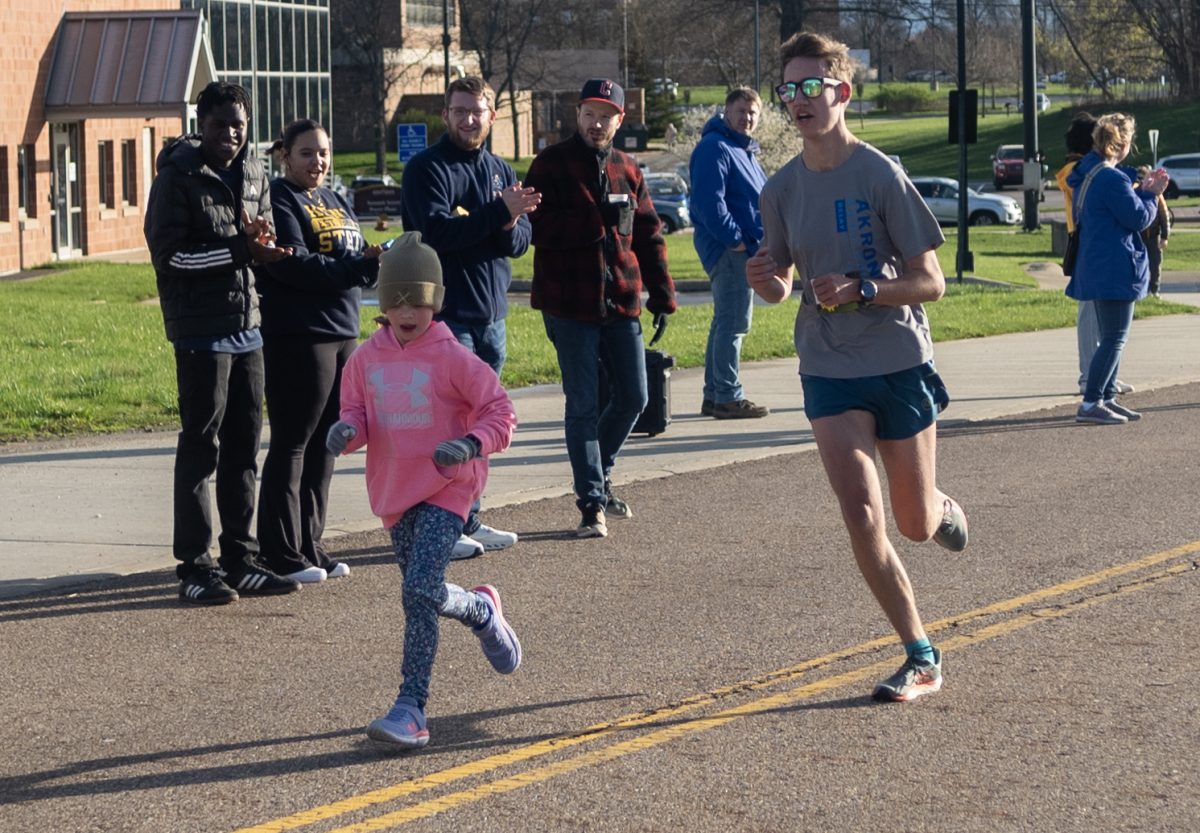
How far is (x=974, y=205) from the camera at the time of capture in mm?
51562

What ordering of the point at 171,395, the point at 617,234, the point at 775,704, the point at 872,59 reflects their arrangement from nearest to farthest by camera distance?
the point at 775,704 < the point at 617,234 < the point at 171,395 < the point at 872,59

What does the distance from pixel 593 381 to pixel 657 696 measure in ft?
9.38

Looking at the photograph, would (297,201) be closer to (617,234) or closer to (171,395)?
(617,234)

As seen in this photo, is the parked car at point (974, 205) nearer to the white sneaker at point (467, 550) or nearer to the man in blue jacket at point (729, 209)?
the man in blue jacket at point (729, 209)

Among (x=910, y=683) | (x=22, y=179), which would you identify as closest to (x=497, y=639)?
(x=910, y=683)

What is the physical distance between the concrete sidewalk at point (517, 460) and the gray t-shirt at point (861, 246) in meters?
2.92

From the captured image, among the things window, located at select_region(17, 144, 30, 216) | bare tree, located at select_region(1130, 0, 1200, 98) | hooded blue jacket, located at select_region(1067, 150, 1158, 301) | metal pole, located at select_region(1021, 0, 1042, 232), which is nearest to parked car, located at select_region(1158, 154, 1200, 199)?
bare tree, located at select_region(1130, 0, 1200, 98)

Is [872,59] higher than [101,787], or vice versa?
[872,59]

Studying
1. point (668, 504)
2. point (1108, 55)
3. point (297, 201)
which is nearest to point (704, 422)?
point (668, 504)

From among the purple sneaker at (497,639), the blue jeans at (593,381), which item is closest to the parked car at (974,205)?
the blue jeans at (593,381)

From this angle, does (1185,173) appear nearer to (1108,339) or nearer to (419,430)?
(1108,339)

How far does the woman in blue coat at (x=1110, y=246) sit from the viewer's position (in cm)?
1198

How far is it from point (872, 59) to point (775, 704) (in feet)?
526

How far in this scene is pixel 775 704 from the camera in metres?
5.77
